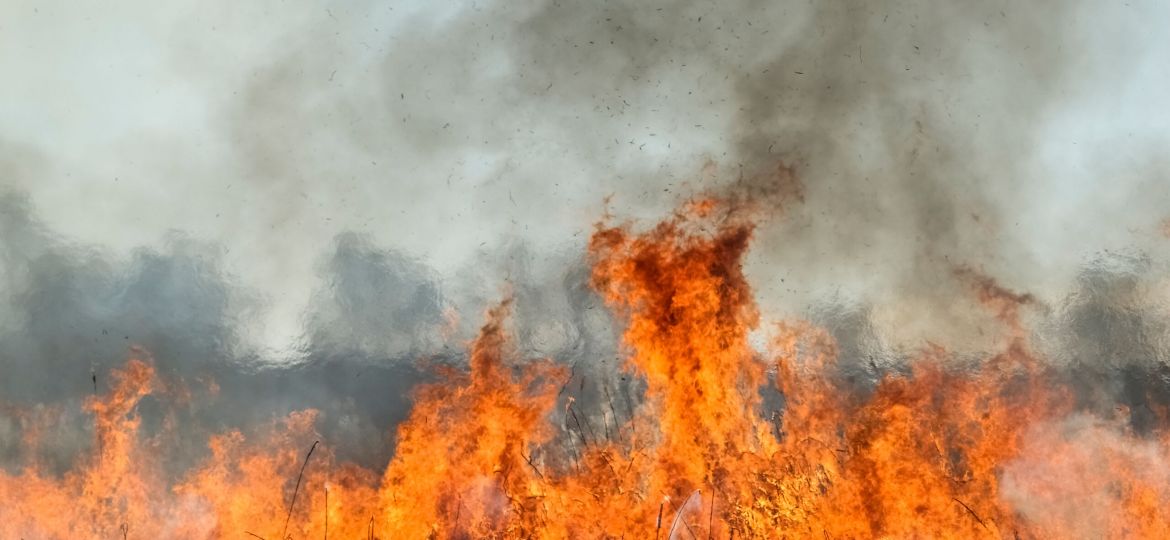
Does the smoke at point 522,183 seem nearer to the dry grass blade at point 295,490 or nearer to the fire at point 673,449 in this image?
the fire at point 673,449

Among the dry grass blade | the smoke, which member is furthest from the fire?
the smoke

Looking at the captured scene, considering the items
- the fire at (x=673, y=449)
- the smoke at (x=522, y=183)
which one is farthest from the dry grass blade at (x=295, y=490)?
the smoke at (x=522, y=183)

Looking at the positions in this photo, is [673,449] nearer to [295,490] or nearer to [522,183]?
[522,183]

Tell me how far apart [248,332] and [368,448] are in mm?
2102

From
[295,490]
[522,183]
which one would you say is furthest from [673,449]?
[295,490]

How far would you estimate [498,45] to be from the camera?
9.11 meters

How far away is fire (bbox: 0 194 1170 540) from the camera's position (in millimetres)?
8969

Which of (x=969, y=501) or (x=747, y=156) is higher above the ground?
(x=747, y=156)

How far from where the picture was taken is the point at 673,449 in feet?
30.0

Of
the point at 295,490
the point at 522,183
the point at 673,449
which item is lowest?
the point at 295,490

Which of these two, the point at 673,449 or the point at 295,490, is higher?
the point at 673,449

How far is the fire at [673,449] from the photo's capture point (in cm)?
897

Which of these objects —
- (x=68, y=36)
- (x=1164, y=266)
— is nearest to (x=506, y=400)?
(x=68, y=36)

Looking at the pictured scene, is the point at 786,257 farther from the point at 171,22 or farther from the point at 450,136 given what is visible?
the point at 171,22
